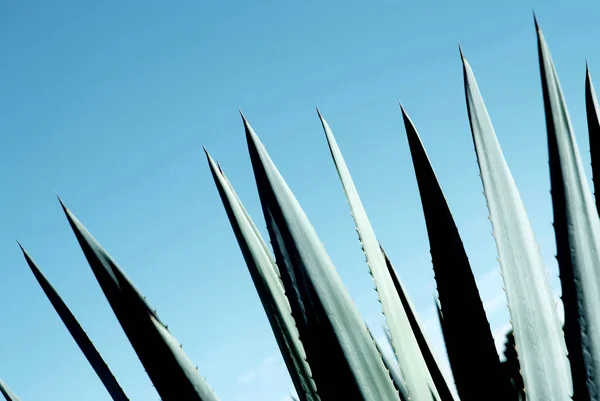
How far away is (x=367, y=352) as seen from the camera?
1214 mm

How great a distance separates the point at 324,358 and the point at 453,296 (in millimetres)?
365

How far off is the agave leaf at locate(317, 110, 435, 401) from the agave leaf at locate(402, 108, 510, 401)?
10 cm

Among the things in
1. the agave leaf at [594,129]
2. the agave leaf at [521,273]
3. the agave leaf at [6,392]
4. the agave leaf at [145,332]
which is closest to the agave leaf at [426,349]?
the agave leaf at [521,273]

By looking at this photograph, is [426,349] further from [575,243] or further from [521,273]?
[575,243]

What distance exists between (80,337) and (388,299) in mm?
685

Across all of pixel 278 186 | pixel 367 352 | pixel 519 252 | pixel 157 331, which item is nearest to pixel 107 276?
pixel 157 331

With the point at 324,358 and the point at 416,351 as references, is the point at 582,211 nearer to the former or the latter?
the point at 416,351

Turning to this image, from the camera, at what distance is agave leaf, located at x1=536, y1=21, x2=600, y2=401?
3.85 feet

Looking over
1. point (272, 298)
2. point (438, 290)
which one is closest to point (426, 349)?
point (438, 290)

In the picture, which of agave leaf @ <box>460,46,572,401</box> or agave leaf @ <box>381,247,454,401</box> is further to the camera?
agave leaf @ <box>381,247,454,401</box>

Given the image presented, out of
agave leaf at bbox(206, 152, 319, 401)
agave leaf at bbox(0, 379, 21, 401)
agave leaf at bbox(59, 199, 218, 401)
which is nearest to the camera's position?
agave leaf at bbox(59, 199, 218, 401)

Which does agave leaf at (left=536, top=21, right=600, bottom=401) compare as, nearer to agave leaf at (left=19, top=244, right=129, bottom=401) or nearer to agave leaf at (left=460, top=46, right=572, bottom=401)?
agave leaf at (left=460, top=46, right=572, bottom=401)

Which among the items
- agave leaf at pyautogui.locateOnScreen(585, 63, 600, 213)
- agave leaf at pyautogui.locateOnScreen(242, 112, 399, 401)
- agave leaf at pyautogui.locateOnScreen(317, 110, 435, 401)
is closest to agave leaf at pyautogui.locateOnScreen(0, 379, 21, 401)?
agave leaf at pyautogui.locateOnScreen(242, 112, 399, 401)

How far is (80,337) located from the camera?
1.38 m
